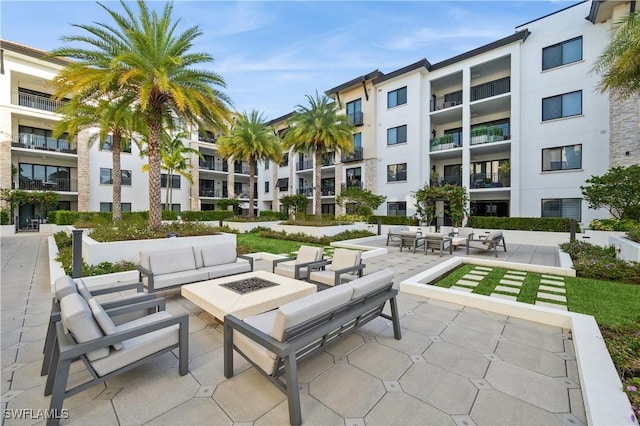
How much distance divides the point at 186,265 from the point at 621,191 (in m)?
17.7

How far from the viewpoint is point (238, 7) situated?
10086mm

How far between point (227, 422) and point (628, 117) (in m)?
22.6

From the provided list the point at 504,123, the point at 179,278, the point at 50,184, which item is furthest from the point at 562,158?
the point at 50,184

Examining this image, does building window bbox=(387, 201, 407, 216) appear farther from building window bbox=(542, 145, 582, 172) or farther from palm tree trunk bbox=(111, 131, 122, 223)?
palm tree trunk bbox=(111, 131, 122, 223)

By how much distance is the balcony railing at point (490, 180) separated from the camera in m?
19.4

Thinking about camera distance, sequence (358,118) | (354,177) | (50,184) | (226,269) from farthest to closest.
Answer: (354,177), (358,118), (50,184), (226,269)

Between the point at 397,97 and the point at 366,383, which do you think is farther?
the point at 397,97

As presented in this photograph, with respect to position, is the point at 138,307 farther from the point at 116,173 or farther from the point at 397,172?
the point at 397,172

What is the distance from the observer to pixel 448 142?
2181cm

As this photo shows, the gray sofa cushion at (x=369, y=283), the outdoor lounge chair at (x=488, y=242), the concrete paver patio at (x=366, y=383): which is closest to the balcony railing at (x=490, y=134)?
the outdoor lounge chair at (x=488, y=242)

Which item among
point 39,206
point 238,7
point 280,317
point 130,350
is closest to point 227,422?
point 280,317

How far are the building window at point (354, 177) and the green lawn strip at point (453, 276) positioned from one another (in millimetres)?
18058

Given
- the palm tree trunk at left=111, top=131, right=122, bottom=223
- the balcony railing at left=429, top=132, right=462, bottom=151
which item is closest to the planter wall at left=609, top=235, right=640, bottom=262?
the balcony railing at left=429, top=132, right=462, bottom=151

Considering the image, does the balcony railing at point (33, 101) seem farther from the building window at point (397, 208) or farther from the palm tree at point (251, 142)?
the building window at point (397, 208)
